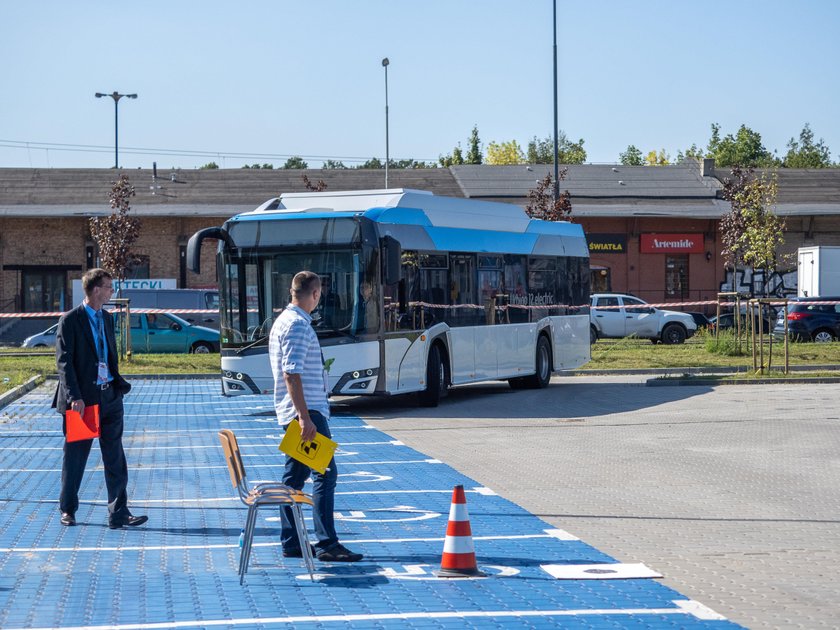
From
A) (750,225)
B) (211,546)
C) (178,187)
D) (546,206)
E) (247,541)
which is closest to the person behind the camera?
(247,541)

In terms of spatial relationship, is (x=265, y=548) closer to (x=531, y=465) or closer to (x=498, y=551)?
(x=498, y=551)

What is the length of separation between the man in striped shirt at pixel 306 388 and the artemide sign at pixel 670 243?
49.2 m

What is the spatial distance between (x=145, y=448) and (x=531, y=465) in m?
4.93

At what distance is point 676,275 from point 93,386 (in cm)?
4917

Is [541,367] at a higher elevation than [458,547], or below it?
higher

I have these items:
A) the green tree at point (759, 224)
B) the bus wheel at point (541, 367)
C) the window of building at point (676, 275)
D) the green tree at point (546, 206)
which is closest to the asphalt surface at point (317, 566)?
the bus wheel at point (541, 367)

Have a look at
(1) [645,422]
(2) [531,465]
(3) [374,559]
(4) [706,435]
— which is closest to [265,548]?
(3) [374,559]

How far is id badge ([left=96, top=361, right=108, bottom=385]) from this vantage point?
32.2 feet

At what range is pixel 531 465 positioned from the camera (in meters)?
13.8

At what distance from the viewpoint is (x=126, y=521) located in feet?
32.6

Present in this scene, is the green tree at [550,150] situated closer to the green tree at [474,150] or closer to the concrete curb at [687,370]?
the green tree at [474,150]

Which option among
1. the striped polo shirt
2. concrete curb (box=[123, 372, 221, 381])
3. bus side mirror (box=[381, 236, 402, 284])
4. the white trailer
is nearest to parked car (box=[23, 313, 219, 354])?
concrete curb (box=[123, 372, 221, 381])

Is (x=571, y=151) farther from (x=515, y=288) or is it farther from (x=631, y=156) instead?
(x=515, y=288)

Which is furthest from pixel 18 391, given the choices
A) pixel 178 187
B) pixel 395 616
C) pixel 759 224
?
pixel 178 187
